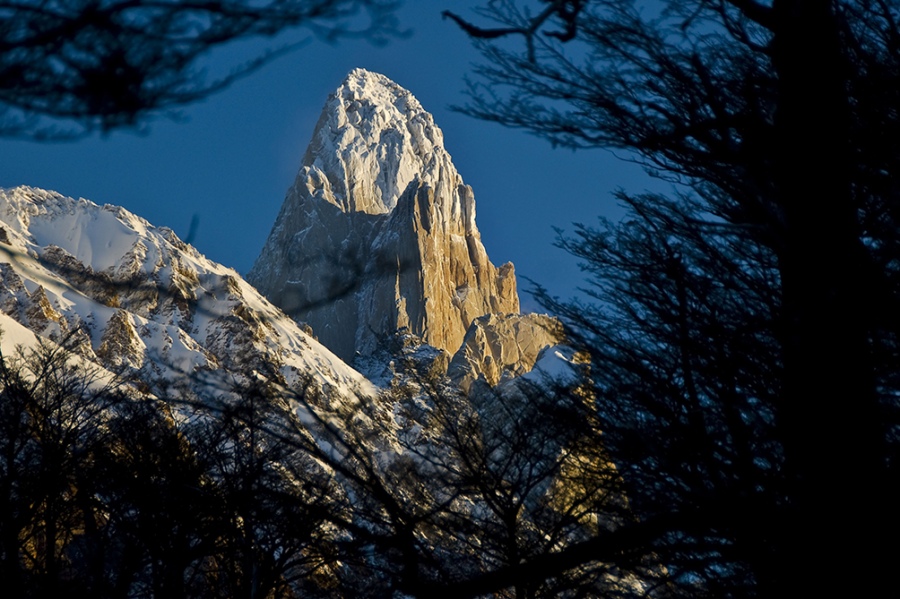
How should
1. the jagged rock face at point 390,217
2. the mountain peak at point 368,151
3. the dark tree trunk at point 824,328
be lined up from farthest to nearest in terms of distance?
the mountain peak at point 368,151, the jagged rock face at point 390,217, the dark tree trunk at point 824,328

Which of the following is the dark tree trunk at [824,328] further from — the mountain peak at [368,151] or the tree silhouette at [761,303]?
the mountain peak at [368,151]

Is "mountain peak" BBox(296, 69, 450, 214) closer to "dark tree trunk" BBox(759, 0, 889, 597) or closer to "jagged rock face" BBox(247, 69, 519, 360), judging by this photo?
"jagged rock face" BBox(247, 69, 519, 360)

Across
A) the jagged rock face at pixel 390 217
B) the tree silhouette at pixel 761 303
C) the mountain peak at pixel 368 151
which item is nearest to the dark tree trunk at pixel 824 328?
the tree silhouette at pixel 761 303

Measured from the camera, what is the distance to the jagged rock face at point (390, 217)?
281 ft

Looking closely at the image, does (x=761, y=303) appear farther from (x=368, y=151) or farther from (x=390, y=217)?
(x=368, y=151)

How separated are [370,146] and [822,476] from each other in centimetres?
11107

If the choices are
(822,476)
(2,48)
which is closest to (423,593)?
(822,476)

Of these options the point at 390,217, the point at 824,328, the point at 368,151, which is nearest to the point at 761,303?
the point at 824,328

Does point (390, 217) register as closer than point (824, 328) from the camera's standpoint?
No

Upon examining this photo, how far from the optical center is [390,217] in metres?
92.6

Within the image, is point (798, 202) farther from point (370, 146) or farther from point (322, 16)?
point (370, 146)

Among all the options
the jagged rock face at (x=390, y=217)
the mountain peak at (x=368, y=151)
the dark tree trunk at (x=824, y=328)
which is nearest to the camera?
the dark tree trunk at (x=824, y=328)

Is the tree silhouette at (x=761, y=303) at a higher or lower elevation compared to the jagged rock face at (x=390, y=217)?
lower

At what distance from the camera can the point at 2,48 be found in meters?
2.18
